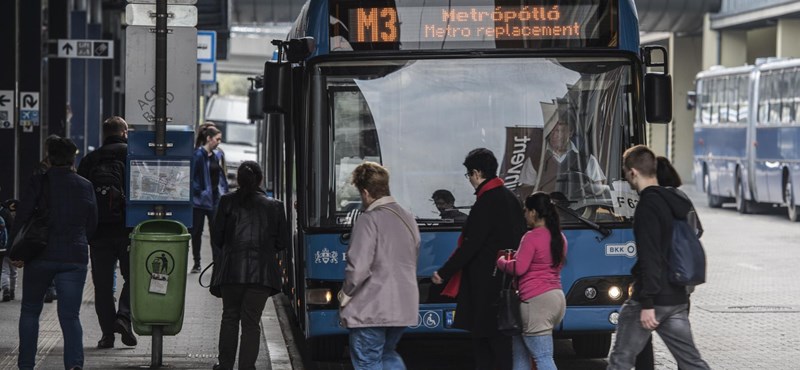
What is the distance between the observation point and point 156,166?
10.8 meters

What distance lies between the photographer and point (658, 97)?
1045 centimetres

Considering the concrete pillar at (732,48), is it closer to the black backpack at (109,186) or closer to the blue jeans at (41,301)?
the black backpack at (109,186)

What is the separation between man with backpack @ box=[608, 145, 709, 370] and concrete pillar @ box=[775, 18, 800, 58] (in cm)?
3842

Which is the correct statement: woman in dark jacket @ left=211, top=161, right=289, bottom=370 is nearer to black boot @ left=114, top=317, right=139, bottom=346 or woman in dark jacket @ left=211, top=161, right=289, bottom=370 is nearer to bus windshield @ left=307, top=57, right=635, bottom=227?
→ bus windshield @ left=307, top=57, right=635, bottom=227

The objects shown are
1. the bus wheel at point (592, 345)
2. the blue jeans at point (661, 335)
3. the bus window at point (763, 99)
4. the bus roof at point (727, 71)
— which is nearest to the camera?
the blue jeans at point (661, 335)

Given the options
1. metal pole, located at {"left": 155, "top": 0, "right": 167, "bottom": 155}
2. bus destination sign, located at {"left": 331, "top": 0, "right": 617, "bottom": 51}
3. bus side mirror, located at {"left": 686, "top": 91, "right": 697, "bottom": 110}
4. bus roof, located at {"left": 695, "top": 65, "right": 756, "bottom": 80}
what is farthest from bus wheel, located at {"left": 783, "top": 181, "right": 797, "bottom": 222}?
metal pole, located at {"left": 155, "top": 0, "right": 167, "bottom": 155}

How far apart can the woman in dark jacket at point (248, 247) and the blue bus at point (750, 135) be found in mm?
23170

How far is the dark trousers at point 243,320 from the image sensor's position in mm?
10047

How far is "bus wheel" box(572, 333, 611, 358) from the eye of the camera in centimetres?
1159

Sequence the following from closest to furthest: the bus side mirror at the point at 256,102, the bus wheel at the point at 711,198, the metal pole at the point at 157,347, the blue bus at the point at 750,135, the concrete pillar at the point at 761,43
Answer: the metal pole at the point at 157,347 < the bus side mirror at the point at 256,102 < the blue bus at the point at 750,135 < the bus wheel at the point at 711,198 < the concrete pillar at the point at 761,43

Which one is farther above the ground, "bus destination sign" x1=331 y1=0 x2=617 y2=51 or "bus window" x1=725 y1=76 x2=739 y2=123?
"bus window" x1=725 y1=76 x2=739 y2=123

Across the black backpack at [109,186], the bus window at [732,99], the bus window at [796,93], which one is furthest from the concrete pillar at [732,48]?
the black backpack at [109,186]

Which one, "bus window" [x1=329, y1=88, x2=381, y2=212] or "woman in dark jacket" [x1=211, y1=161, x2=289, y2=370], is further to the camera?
"bus window" [x1=329, y1=88, x2=381, y2=212]

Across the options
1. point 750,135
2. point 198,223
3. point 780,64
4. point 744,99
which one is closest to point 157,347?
point 198,223
